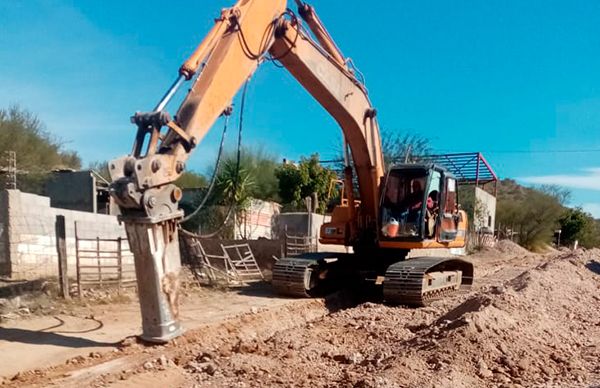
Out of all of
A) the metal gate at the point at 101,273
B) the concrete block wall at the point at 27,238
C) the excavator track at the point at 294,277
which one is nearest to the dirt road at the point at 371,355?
the excavator track at the point at 294,277

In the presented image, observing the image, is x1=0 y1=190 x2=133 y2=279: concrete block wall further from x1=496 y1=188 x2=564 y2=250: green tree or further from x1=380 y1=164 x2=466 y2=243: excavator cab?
x1=496 y1=188 x2=564 y2=250: green tree

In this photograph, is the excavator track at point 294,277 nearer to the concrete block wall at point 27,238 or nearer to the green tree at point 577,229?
the concrete block wall at point 27,238

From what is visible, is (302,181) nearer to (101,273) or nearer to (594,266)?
(594,266)

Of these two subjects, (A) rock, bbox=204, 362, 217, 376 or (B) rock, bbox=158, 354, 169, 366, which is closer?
(A) rock, bbox=204, 362, 217, 376

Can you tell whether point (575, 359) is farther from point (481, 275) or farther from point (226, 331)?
point (481, 275)

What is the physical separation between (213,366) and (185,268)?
8630 mm

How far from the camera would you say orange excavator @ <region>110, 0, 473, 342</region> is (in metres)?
6.11

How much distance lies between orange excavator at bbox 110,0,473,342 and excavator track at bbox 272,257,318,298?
0.07 ft

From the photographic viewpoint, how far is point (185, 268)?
1390cm

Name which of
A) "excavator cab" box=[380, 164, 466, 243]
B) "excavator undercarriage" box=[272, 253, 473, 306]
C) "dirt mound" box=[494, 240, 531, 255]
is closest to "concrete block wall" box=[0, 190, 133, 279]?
"excavator undercarriage" box=[272, 253, 473, 306]

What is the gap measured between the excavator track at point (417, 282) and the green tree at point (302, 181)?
1585 centimetres

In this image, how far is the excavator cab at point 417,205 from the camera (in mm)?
10688

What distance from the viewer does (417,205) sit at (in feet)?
35.6

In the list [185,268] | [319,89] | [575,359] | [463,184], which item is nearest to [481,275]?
[185,268]
